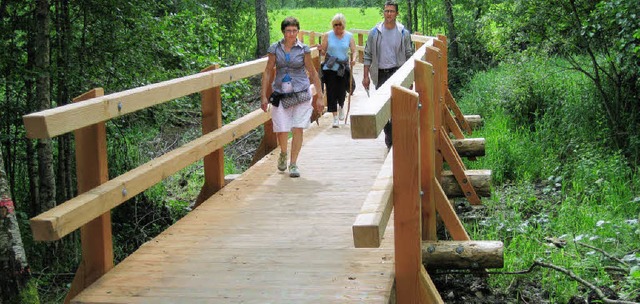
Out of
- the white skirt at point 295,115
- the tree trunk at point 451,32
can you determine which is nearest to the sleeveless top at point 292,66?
the white skirt at point 295,115

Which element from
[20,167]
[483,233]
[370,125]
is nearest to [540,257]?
[483,233]

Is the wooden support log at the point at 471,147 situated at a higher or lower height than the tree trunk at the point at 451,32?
lower

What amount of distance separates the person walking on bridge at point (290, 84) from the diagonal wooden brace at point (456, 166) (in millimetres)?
1233

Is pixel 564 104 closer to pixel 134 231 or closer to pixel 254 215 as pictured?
pixel 134 231

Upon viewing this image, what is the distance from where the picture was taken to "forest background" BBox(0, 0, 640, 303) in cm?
784

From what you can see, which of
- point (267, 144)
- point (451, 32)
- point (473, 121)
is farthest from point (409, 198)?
point (451, 32)

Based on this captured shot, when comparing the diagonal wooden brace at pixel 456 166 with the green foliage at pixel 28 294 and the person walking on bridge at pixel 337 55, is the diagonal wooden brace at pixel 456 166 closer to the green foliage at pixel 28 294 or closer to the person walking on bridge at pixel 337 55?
the person walking on bridge at pixel 337 55

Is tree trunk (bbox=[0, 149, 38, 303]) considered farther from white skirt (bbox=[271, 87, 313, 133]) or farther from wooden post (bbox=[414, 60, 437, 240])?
white skirt (bbox=[271, 87, 313, 133])

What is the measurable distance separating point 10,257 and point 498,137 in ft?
28.4

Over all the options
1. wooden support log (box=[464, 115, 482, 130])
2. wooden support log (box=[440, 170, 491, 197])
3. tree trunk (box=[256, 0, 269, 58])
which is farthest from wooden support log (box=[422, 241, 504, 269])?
tree trunk (box=[256, 0, 269, 58])

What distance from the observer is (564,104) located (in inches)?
526

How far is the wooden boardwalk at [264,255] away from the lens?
15.8 feet

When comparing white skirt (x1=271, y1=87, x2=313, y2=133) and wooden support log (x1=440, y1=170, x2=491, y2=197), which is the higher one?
white skirt (x1=271, y1=87, x2=313, y2=133)

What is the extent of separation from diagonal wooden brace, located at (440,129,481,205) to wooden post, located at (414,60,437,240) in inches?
82.3
